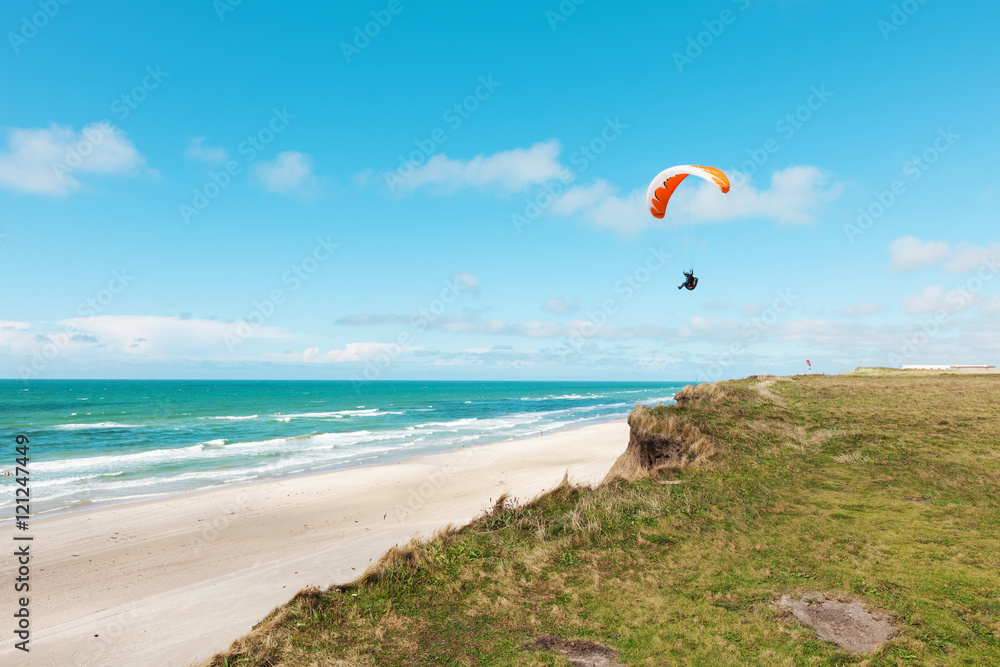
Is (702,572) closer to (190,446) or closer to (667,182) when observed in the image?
(667,182)

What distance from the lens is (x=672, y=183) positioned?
20781mm

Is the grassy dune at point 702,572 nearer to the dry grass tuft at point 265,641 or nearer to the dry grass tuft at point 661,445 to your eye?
the dry grass tuft at point 265,641

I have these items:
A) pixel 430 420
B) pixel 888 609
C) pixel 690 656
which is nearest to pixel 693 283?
pixel 888 609

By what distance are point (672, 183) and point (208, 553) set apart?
72.0 ft

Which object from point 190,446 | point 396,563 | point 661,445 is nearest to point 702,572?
point 396,563

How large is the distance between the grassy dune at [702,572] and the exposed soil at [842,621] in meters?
0.17

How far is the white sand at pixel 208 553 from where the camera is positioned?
10.3m

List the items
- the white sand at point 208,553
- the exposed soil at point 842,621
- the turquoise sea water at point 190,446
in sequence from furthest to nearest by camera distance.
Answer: the turquoise sea water at point 190,446 < the white sand at point 208,553 < the exposed soil at point 842,621

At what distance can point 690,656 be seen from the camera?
20.1ft

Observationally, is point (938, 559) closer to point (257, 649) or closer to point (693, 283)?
point (257, 649)

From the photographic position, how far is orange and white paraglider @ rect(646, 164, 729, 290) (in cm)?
1808

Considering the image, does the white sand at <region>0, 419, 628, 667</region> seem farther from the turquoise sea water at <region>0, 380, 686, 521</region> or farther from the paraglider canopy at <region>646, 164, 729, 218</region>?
the paraglider canopy at <region>646, 164, 729, 218</region>

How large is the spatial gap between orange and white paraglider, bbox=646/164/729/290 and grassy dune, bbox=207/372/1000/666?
9.27 m

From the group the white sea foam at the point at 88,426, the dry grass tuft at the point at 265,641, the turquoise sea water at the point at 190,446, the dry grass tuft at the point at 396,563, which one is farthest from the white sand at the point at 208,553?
the white sea foam at the point at 88,426
